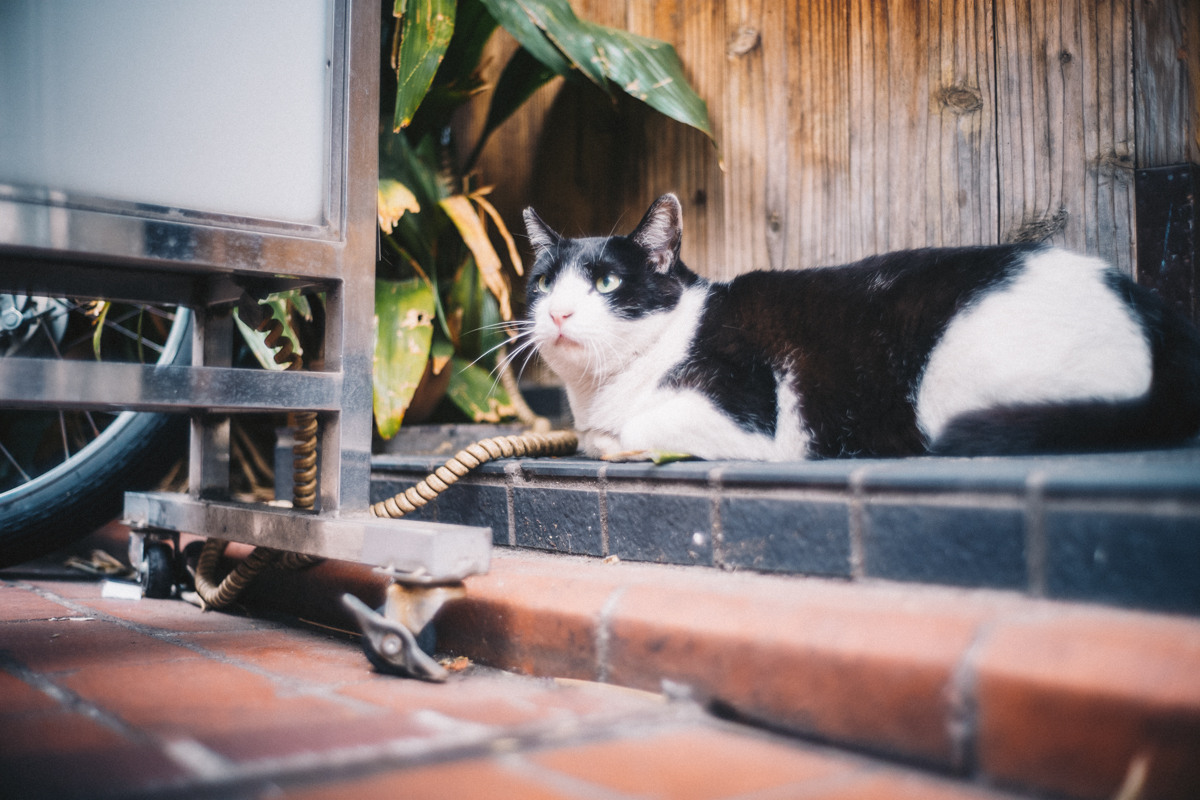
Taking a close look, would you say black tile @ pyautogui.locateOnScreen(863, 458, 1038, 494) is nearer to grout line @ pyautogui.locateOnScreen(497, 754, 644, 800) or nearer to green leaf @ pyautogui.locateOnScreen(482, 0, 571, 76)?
grout line @ pyautogui.locateOnScreen(497, 754, 644, 800)

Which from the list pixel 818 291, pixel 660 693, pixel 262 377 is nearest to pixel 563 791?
pixel 660 693

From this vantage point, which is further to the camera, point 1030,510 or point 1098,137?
point 1098,137

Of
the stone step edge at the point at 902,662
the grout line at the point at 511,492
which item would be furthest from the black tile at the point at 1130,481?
the grout line at the point at 511,492

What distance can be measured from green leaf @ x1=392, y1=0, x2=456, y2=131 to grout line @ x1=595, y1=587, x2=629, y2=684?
128 centimetres

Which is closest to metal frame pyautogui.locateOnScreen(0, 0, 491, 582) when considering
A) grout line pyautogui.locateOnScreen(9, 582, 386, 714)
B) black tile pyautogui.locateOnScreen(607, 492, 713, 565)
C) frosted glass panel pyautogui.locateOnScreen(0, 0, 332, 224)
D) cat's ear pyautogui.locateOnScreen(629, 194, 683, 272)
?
frosted glass panel pyautogui.locateOnScreen(0, 0, 332, 224)

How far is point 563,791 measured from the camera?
70cm

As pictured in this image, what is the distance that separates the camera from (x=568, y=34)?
197 cm

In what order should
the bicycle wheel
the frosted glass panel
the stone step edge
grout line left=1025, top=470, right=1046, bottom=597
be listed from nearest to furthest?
the stone step edge, grout line left=1025, top=470, right=1046, bottom=597, the frosted glass panel, the bicycle wheel

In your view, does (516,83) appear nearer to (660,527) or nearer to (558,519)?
(558,519)

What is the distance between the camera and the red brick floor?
71cm

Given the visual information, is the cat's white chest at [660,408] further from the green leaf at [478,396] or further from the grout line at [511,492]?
the green leaf at [478,396]

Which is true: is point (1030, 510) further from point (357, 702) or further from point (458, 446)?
point (458, 446)

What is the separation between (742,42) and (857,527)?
1542 millimetres

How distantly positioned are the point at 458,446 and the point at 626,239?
74cm
